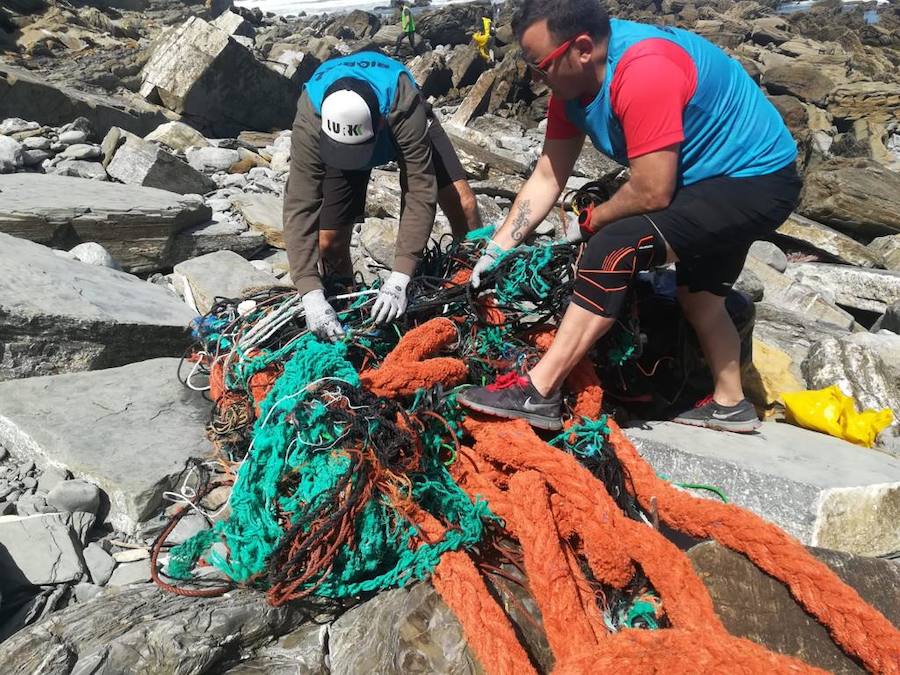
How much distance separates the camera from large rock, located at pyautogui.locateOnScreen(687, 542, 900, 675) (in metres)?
2.04

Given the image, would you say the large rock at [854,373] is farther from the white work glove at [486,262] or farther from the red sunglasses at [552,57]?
the red sunglasses at [552,57]

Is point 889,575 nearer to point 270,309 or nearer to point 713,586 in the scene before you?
point 713,586

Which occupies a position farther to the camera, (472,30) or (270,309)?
(472,30)

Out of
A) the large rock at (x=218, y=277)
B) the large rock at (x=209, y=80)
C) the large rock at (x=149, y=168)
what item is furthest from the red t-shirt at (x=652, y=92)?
the large rock at (x=209, y=80)

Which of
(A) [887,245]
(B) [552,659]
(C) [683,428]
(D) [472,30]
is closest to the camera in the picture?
(B) [552,659]

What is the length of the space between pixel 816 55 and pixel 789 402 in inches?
946

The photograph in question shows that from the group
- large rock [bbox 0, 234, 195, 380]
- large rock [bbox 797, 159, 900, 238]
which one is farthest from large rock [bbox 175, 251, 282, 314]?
large rock [bbox 797, 159, 900, 238]

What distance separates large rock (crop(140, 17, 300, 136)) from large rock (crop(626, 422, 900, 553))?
1180cm

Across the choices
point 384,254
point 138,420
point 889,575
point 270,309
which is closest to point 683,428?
point 889,575

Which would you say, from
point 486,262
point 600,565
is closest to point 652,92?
point 486,262

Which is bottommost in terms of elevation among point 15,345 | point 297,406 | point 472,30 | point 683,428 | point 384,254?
point 472,30

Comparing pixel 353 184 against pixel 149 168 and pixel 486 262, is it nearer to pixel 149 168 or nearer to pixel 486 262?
pixel 486 262

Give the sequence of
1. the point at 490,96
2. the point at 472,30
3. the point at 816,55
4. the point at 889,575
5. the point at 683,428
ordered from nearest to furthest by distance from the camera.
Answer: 1. the point at 889,575
2. the point at 683,428
3. the point at 490,96
4. the point at 816,55
5. the point at 472,30

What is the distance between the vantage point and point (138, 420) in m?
3.21
